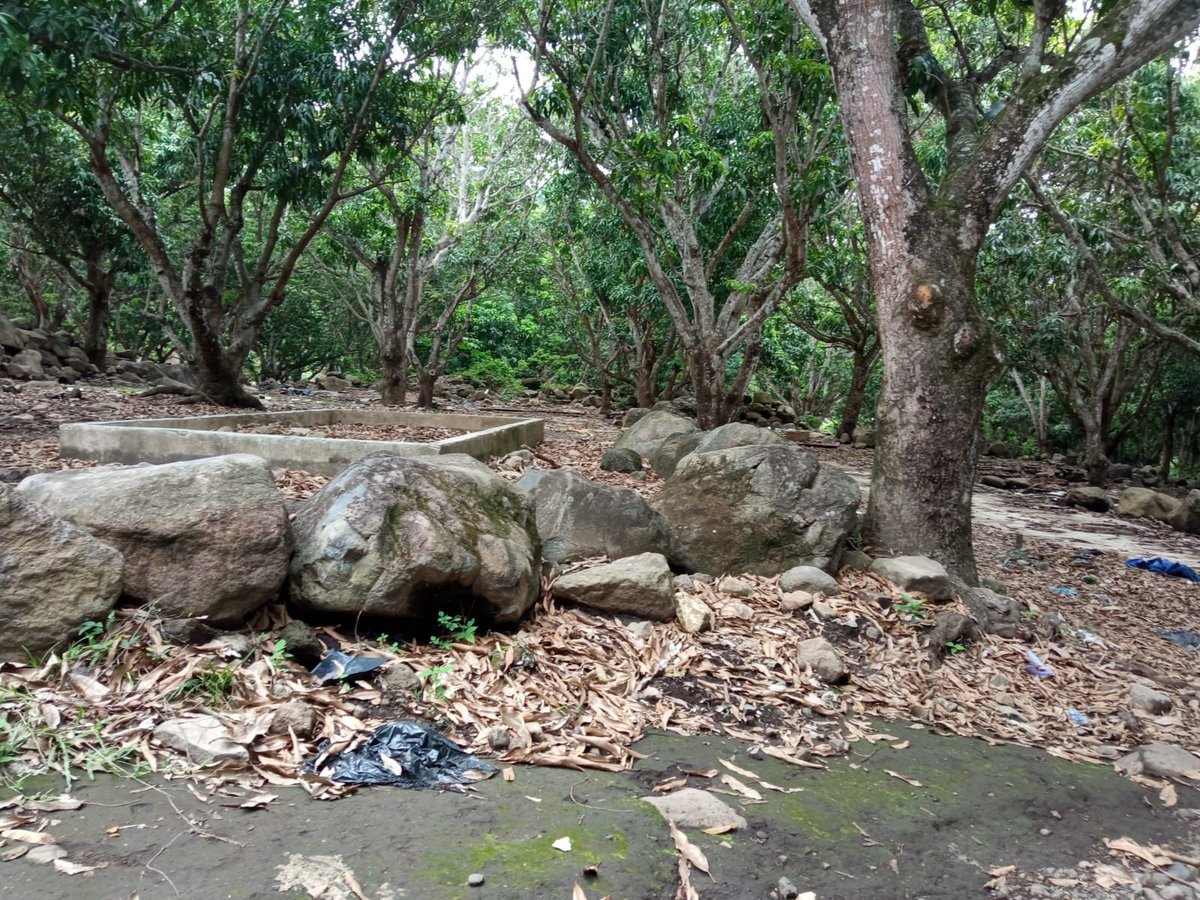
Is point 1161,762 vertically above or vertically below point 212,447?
below

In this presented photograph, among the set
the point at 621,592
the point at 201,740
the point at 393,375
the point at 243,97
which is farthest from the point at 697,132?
the point at 201,740

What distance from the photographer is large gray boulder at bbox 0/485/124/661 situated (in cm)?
294

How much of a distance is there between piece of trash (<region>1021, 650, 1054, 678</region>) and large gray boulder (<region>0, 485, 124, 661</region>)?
440cm

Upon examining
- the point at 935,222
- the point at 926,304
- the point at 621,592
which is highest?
the point at 935,222

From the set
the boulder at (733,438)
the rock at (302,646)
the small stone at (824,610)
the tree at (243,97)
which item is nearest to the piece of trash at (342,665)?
the rock at (302,646)

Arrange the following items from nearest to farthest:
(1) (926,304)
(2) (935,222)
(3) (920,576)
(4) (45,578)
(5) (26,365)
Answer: (4) (45,578), (3) (920,576), (1) (926,304), (2) (935,222), (5) (26,365)

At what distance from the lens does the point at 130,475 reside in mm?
3627

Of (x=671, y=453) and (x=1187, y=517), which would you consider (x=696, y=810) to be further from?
(x=1187, y=517)

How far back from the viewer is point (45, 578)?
3014 mm

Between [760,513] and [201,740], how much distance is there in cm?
345

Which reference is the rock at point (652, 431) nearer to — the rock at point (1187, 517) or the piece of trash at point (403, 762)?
the rock at point (1187, 517)

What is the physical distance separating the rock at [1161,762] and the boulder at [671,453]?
5346 millimetres

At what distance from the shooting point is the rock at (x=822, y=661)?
4.01 m

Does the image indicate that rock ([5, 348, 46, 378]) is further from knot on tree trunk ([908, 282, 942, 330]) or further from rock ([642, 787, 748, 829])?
rock ([642, 787, 748, 829])
